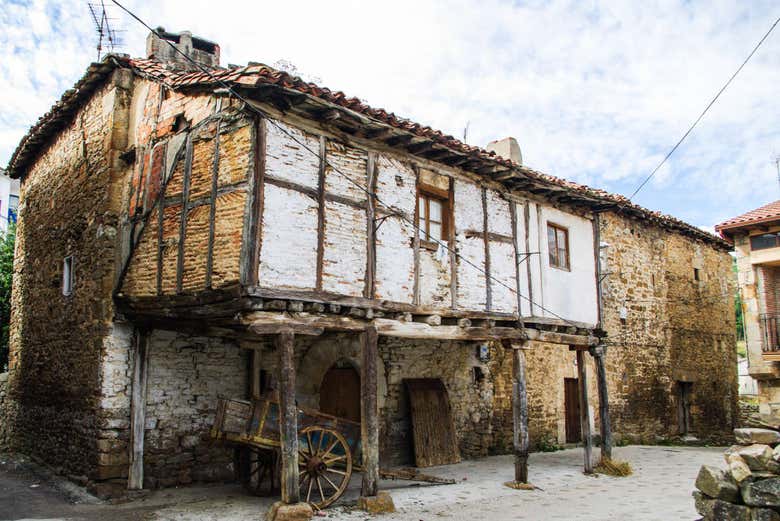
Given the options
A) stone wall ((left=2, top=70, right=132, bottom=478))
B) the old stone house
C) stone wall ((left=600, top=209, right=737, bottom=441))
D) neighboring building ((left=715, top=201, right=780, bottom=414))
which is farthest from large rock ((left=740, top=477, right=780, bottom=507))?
neighboring building ((left=715, top=201, right=780, bottom=414))

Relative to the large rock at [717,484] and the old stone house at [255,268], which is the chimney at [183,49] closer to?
the old stone house at [255,268]

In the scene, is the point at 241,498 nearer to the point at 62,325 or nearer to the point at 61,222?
the point at 62,325

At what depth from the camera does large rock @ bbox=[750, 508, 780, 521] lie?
19.9 ft

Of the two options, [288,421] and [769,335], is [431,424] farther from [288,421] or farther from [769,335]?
[769,335]

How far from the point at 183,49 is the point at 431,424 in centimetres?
897

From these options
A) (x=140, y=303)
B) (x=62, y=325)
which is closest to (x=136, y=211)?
(x=140, y=303)

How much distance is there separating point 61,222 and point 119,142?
2.53 meters

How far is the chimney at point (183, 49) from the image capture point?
12.3 meters

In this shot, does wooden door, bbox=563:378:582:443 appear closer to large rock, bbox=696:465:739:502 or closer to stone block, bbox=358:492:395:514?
stone block, bbox=358:492:395:514

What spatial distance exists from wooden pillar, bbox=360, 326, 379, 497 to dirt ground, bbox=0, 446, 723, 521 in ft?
1.39

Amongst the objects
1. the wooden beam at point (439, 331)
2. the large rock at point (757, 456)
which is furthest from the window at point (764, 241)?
the large rock at point (757, 456)

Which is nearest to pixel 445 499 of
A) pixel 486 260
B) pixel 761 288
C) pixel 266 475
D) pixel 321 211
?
pixel 266 475

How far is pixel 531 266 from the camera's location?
438 inches

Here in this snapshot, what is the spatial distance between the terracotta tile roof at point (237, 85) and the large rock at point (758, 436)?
530 cm
